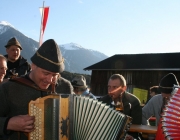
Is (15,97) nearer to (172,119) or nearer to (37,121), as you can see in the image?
(37,121)

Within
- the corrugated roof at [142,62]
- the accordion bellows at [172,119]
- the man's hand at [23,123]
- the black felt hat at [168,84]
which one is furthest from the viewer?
the corrugated roof at [142,62]

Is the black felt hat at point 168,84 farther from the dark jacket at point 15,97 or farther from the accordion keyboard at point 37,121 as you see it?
the accordion keyboard at point 37,121

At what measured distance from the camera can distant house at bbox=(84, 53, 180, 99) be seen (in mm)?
32438

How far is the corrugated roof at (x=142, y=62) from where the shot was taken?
33.0 metres

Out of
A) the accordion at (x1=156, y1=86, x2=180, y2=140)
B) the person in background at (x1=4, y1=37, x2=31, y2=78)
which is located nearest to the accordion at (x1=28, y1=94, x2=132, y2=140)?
the accordion at (x1=156, y1=86, x2=180, y2=140)

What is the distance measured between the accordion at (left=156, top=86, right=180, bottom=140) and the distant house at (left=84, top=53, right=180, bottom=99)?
96.5ft

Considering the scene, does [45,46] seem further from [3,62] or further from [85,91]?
[85,91]

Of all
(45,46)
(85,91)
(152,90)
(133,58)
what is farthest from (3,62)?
(133,58)

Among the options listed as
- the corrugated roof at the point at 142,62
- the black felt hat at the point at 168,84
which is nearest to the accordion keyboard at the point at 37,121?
the black felt hat at the point at 168,84

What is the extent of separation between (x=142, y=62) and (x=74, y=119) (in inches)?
1353

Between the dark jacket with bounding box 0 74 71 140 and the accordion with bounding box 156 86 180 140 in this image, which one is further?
the dark jacket with bounding box 0 74 71 140

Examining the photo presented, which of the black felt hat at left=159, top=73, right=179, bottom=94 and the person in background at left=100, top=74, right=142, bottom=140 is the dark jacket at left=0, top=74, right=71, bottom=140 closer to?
the person in background at left=100, top=74, right=142, bottom=140

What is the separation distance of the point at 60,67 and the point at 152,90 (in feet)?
27.5

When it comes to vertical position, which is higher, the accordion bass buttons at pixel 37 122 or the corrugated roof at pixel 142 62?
the corrugated roof at pixel 142 62
